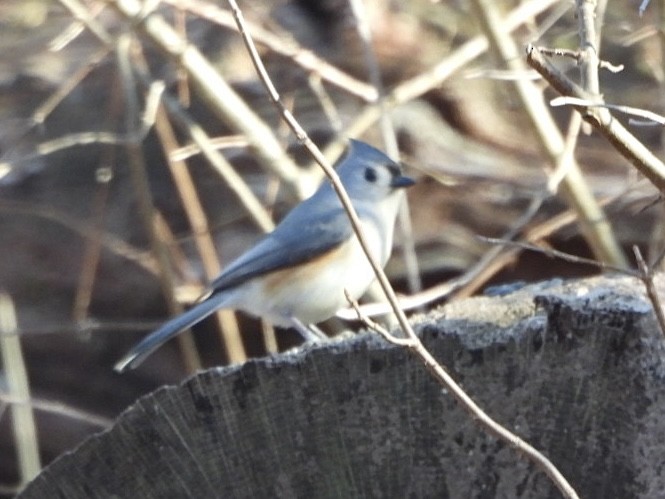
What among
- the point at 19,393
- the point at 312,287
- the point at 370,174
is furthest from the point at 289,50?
the point at 19,393

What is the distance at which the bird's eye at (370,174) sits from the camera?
4441 millimetres

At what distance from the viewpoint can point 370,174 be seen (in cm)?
446

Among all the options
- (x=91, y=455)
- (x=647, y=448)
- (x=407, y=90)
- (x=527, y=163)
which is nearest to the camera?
(x=647, y=448)

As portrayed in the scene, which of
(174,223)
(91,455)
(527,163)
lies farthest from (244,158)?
(91,455)

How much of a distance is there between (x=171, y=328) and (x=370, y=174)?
1.03 metres

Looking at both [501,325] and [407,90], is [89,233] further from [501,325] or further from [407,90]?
[501,325]

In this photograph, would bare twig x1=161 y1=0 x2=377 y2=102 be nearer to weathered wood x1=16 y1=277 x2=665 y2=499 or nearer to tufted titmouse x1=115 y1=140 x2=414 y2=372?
tufted titmouse x1=115 y1=140 x2=414 y2=372

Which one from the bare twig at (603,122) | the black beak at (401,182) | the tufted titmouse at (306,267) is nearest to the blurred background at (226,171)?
the black beak at (401,182)

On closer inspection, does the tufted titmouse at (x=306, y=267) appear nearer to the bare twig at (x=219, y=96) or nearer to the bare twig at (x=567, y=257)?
the bare twig at (x=219, y=96)

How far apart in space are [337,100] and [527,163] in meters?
0.74

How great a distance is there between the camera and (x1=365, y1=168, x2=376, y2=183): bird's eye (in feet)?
14.6

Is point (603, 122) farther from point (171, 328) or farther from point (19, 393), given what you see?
point (19, 393)

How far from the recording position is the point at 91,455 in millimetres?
2100

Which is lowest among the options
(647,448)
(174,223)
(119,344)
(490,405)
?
(647,448)
